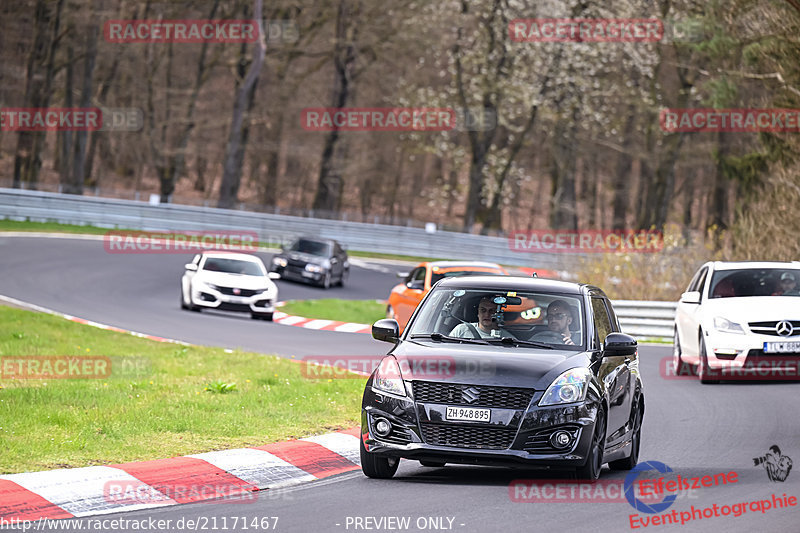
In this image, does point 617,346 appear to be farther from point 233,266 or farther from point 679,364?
point 233,266

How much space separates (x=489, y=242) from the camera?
53.0m

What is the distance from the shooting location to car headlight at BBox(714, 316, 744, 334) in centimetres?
1734

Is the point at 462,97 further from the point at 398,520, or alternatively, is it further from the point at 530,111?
the point at 398,520

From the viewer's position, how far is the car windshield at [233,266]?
28656 mm

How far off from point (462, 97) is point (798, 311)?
41633mm

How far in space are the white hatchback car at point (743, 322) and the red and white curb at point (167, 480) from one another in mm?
8211

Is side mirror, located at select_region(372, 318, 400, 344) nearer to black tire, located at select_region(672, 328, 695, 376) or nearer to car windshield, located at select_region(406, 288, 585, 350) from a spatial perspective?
car windshield, located at select_region(406, 288, 585, 350)

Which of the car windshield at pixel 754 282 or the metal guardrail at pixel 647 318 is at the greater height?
the car windshield at pixel 754 282

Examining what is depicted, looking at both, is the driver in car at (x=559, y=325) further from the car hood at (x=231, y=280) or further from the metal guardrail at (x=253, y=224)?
the metal guardrail at (x=253, y=224)

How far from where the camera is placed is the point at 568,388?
30.0 feet

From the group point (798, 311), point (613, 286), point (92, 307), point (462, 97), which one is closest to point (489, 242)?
point (462, 97)

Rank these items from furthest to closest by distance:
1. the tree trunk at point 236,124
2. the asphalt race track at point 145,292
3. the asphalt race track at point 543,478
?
1. the tree trunk at point 236,124
2. the asphalt race track at point 145,292
3. the asphalt race track at point 543,478

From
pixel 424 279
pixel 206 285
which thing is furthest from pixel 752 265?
pixel 206 285

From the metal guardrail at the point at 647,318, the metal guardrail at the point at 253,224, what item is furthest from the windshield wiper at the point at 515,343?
the metal guardrail at the point at 253,224
